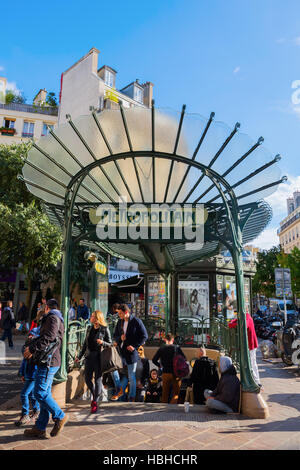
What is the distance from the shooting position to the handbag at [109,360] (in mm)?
4902

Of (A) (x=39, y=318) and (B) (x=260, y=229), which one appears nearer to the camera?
(A) (x=39, y=318)

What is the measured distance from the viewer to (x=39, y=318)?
4.63 metres

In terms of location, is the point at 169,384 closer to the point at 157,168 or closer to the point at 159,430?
the point at 159,430

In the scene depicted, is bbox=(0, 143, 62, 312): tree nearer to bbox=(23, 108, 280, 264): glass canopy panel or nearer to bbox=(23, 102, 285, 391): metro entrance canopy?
bbox=(23, 102, 285, 391): metro entrance canopy

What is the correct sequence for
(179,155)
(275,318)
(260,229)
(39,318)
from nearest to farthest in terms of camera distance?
1. (39,318)
2. (179,155)
3. (260,229)
4. (275,318)

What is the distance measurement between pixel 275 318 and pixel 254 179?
68.8 ft

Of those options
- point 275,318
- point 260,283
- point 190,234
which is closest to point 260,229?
point 190,234

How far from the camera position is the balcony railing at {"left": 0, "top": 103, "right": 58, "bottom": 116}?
29781 mm

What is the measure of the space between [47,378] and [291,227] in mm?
66973

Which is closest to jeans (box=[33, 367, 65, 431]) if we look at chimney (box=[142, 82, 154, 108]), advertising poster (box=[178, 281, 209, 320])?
advertising poster (box=[178, 281, 209, 320])

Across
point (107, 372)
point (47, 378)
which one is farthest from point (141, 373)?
point (47, 378)

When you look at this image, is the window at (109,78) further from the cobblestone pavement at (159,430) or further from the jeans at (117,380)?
the cobblestone pavement at (159,430)

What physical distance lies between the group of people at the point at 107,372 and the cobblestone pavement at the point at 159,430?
213 millimetres
